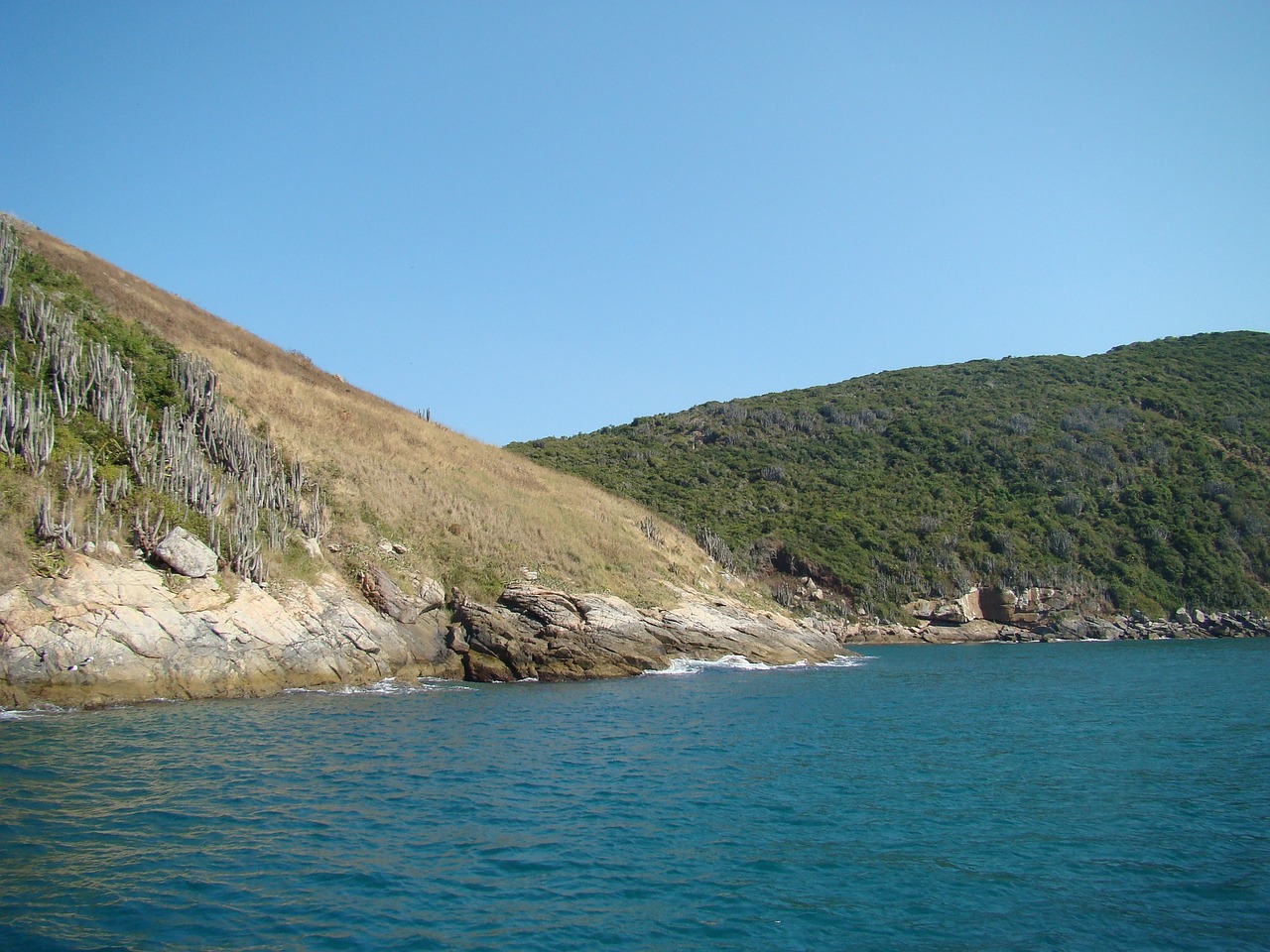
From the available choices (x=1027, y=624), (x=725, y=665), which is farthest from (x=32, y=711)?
(x=1027, y=624)

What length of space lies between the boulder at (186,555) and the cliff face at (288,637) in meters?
0.34

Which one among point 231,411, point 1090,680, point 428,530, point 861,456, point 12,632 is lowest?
point 1090,680

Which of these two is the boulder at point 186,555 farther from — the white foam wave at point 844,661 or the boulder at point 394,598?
the white foam wave at point 844,661

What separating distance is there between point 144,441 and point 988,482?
71475 mm

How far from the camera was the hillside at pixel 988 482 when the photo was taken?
217 feet

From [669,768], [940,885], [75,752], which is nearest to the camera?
[940,885]

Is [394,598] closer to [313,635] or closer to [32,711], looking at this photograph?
[313,635]

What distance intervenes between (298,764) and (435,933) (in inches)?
301

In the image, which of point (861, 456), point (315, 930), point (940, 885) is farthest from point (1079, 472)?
point (315, 930)

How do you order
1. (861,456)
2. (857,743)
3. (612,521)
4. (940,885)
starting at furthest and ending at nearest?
1. (861,456)
2. (612,521)
3. (857,743)
4. (940,885)

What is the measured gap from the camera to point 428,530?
35031 millimetres

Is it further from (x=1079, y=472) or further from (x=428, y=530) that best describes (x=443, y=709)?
(x=1079, y=472)

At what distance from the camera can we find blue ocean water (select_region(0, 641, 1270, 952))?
863 cm

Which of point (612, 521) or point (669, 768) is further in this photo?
point (612, 521)
